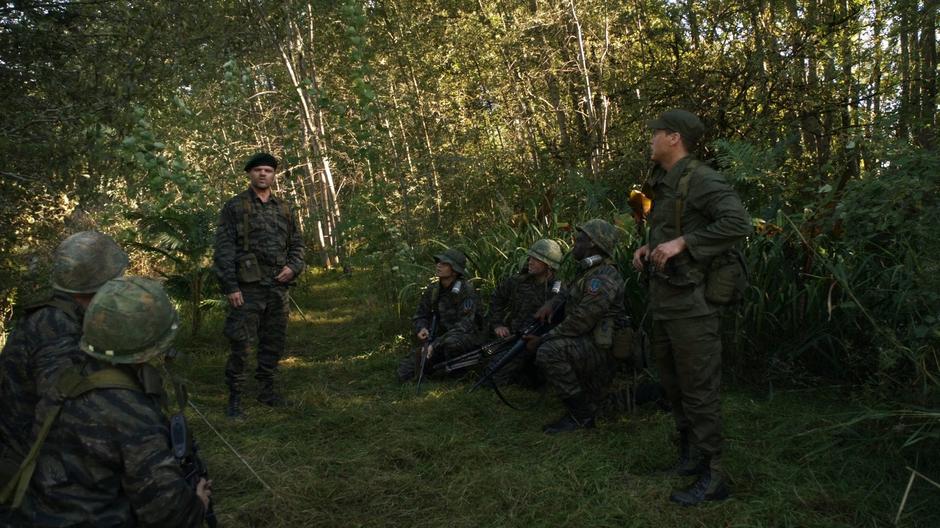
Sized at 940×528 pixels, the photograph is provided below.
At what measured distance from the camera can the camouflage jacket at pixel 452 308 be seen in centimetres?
639

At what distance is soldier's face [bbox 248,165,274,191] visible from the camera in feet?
17.6

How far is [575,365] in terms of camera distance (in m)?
4.70

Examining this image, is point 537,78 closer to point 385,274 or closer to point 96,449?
point 385,274

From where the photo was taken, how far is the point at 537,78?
34.9ft

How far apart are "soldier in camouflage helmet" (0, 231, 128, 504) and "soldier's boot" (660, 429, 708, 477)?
3049 millimetres

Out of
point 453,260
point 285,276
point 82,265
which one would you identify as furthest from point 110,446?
point 453,260

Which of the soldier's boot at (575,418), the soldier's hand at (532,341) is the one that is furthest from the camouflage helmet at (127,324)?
the soldier's hand at (532,341)

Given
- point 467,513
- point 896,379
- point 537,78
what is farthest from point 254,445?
point 537,78

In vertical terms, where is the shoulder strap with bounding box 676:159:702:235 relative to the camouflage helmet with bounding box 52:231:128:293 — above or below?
below

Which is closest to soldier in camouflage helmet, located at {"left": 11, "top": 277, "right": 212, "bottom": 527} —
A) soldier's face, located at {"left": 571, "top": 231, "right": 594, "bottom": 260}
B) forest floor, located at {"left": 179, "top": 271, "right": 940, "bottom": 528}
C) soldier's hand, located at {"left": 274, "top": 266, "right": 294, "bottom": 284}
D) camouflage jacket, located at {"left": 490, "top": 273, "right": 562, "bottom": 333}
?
forest floor, located at {"left": 179, "top": 271, "right": 940, "bottom": 528}

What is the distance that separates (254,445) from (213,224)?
183 inches

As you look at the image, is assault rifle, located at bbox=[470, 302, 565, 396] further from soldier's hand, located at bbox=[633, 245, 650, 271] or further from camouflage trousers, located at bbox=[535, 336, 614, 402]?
soldier's hand, located at bbox=[633, 245, 650, 271]

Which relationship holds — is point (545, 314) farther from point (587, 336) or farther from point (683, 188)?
point (683, 188)

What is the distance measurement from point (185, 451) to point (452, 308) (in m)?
4.52
